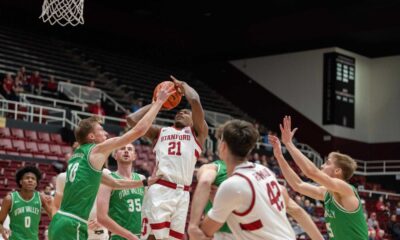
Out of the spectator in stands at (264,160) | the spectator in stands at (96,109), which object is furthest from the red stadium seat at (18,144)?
the spectator in stands at (264,160)

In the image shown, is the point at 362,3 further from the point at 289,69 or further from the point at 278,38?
the point at 289,69

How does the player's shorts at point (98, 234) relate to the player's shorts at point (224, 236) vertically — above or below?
below

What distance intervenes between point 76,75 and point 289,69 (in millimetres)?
9315

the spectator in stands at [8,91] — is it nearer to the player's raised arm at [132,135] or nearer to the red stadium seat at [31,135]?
the red stadium seat at [31,135]

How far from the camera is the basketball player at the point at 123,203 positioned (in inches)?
287

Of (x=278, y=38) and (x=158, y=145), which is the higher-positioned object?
(x=278, y=38)

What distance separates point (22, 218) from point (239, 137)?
4.75 m

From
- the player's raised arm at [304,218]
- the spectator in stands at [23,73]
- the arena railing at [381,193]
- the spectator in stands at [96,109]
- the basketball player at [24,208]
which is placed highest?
the spectator in stands at [23,73]

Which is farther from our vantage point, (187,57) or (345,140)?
(187,57)

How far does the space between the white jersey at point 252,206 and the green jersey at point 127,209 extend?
343 cm

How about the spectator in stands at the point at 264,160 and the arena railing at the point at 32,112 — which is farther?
the spectator in stands at the point at 264,160

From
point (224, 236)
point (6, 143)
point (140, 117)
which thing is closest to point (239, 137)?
point (224, 236)

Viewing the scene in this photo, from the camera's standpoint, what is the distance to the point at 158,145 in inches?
281

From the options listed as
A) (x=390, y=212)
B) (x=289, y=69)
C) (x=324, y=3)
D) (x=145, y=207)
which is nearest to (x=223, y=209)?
(x=145, y=207)
